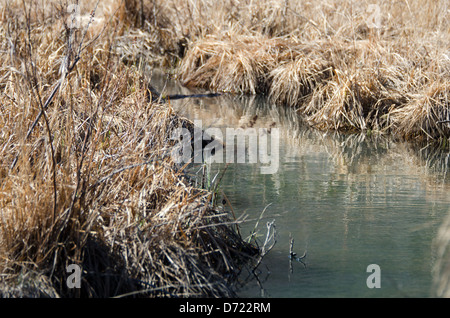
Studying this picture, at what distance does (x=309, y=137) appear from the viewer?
22.6 ft

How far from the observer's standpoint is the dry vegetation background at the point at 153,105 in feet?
10.3

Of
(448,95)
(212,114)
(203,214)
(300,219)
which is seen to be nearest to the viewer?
(203,214)

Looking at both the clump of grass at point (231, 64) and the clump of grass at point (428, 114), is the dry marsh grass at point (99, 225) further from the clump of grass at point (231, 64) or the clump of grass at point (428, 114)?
the clump of grass at point (231, 64)

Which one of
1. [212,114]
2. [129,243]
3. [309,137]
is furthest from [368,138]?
[129,243]

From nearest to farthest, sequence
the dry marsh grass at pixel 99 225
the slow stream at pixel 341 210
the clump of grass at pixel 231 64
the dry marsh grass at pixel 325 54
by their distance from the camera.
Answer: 1. the dry marsh grass at pixel 99 225
2. the slow stream at pixel 341 210
3. the dry marsh grass at pixel 325 54
4. the clump of grass at pixel 231 64

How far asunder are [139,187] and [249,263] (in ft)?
2.48

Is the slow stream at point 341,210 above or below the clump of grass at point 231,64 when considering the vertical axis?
below

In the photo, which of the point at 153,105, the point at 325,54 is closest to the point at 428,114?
the point at 325,54

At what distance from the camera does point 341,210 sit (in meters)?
4.64

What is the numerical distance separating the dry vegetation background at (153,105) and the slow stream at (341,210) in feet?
1.09

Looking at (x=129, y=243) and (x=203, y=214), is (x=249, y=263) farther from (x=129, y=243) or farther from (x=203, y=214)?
(x=129, y=243)

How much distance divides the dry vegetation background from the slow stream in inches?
13.1

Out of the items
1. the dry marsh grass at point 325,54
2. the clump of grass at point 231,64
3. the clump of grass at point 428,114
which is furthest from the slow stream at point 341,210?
→ the clump of grass at point 231,64

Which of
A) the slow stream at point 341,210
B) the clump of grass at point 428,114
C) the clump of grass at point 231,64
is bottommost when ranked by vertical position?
the slow stream at point 341,210
